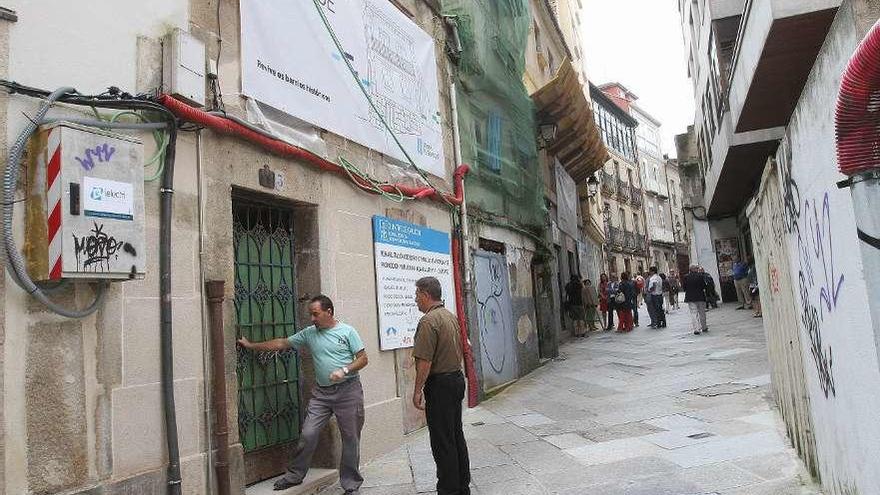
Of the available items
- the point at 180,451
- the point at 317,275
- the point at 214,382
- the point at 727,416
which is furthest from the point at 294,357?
the point at 727,416

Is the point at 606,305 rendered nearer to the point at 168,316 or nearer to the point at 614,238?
the point at 168,316

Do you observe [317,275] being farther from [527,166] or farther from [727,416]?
[527,166]

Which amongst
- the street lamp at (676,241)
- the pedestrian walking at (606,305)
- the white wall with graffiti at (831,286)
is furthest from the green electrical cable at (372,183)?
the street lamp at (676,241)

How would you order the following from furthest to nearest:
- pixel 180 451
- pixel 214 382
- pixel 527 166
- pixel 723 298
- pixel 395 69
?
1. pixel 723 298
2. pixel 527 166
3. pixel 395 69
4. pixel 214 382
5. pixel 180 451

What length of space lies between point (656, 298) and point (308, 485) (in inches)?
537

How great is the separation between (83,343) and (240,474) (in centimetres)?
158

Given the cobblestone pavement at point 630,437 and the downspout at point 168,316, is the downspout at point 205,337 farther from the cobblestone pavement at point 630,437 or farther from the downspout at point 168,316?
the cobblestone pavement at point 630,437

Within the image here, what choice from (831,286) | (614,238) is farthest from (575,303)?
(614,238)

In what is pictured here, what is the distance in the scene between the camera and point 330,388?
5.29m

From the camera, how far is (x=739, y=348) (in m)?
11.5

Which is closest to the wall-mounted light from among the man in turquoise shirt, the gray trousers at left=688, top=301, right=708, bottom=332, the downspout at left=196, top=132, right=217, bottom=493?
the gray trousers at left=688, top=301, right=708, bottom=332

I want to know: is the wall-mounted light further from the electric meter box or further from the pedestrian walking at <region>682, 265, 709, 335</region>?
the electric meter box

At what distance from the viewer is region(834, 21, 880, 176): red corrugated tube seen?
2.16 metres

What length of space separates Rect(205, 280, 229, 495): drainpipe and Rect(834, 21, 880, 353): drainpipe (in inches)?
157
